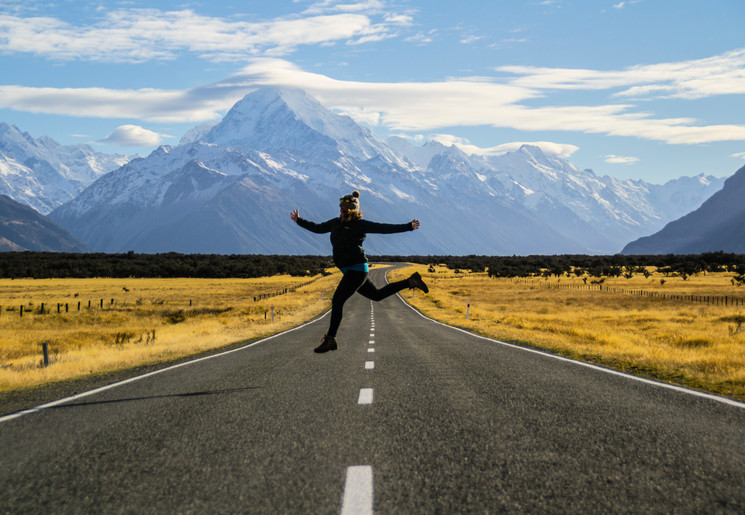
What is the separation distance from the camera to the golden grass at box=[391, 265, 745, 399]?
11.1m

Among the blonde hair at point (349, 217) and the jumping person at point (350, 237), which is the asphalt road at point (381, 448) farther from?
the blonde hair at point (349, 217)

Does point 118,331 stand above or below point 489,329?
below

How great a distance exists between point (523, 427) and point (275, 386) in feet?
13.2

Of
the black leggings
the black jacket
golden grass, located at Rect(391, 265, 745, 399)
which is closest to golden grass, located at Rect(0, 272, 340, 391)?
the black leggings

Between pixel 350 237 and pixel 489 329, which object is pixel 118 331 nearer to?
pixel 489 329

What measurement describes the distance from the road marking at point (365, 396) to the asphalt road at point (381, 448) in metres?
0.06

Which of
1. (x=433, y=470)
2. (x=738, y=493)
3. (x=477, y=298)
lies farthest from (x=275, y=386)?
(x=477, y=298)

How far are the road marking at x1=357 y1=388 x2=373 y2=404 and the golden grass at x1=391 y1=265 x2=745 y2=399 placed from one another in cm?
492

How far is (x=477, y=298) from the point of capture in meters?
54.6

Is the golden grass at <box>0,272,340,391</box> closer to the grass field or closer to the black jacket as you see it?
the grass field

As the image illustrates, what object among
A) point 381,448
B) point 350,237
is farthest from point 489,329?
point 381,448

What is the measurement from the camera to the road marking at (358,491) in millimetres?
3857

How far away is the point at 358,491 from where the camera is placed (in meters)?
4.20

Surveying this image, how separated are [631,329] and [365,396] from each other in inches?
818
